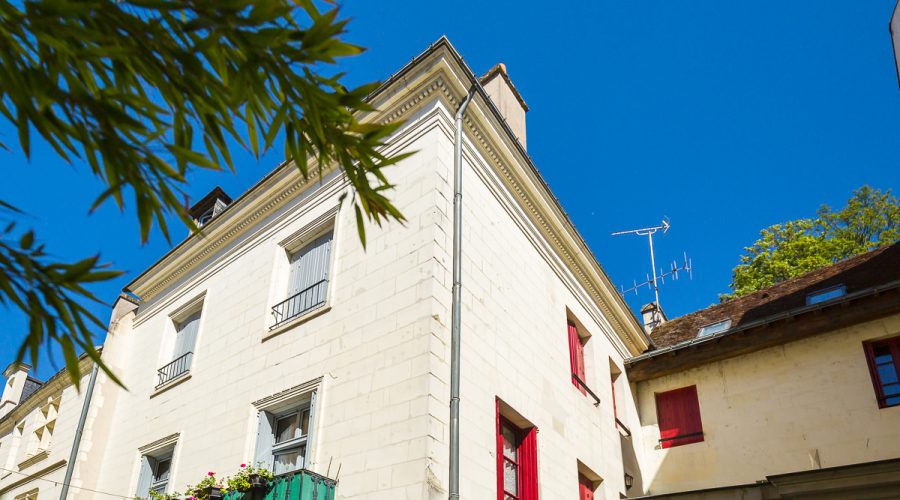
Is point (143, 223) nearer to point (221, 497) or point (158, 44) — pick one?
point (158, 44)

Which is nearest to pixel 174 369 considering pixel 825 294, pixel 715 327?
pixel 715 327

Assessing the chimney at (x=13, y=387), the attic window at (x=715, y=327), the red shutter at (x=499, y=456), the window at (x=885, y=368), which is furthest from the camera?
the chimney at (x=13, y=387)

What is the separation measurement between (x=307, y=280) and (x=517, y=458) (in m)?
3.89

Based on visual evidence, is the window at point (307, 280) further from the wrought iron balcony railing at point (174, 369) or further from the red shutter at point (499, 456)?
the red shutter at point (499, 456)

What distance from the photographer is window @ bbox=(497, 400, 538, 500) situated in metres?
9.35

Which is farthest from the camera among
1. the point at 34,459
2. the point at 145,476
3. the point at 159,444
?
the point at 34,459

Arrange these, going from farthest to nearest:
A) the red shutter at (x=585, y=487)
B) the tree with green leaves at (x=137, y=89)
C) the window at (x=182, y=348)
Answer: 1. the window at (x=182, y=348)
2. the red shutter at (x=585, y=487)
3. the tree with green leaves at (x=137, y=89)

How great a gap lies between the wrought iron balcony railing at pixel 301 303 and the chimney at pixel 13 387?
1763 cm

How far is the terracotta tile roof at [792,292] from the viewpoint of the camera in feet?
47.0

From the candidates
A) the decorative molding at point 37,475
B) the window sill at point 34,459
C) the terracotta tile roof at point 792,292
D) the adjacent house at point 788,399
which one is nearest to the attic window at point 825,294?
the adjacent house at point 788,399

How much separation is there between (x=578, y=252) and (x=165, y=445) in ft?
24.7

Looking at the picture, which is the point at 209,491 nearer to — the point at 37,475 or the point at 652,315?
the point at 37,475

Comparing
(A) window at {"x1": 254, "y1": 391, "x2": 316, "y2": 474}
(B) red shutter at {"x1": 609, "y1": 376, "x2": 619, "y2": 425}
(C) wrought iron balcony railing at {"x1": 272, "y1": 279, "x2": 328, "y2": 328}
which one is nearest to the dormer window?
(C) wrought iron balcony railing at {"x1": 272, "y1": 279, "x2": 328, "y2": 328}

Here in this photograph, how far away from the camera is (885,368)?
12141 mm
